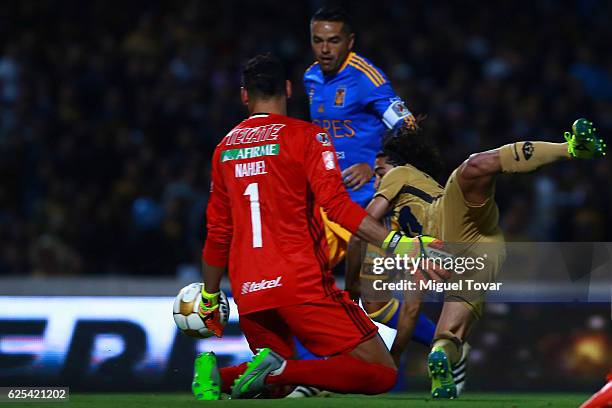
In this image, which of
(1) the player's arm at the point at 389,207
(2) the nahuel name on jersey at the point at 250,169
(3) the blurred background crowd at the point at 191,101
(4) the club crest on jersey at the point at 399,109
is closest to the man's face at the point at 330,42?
(4) the club crest on jersey at the point at 399,109

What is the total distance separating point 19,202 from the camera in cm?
1312

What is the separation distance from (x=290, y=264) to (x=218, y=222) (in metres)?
0.52

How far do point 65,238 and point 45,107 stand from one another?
1.83 metres

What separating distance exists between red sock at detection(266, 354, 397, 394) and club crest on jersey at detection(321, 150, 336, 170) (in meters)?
0.93

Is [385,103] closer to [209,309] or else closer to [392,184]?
[392,184]

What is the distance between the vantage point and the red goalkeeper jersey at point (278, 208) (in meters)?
6.57

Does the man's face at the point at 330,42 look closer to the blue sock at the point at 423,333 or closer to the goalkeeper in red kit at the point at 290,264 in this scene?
the blue sock at the point at 423,333

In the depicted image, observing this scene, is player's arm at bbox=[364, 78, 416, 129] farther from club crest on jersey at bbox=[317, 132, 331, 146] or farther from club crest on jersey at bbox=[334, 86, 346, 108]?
club crest on jersey at bbox=[317, 132, 331, 146]

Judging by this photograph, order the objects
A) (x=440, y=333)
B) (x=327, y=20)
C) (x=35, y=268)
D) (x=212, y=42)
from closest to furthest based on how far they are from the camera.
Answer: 1. (x=440, y=333)
2. (x=327, y=20)
3. (x=35, y=268)
4. (x=212, y=42)

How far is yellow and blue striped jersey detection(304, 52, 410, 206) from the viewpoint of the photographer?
27.9ft

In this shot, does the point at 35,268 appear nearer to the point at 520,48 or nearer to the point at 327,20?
the point at 327,20

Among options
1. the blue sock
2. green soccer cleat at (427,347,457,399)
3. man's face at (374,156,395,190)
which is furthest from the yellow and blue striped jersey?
green soccer cleat at (427,347,457,399)

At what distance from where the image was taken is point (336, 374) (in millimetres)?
6594

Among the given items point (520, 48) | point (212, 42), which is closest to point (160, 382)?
point (212, 42)
